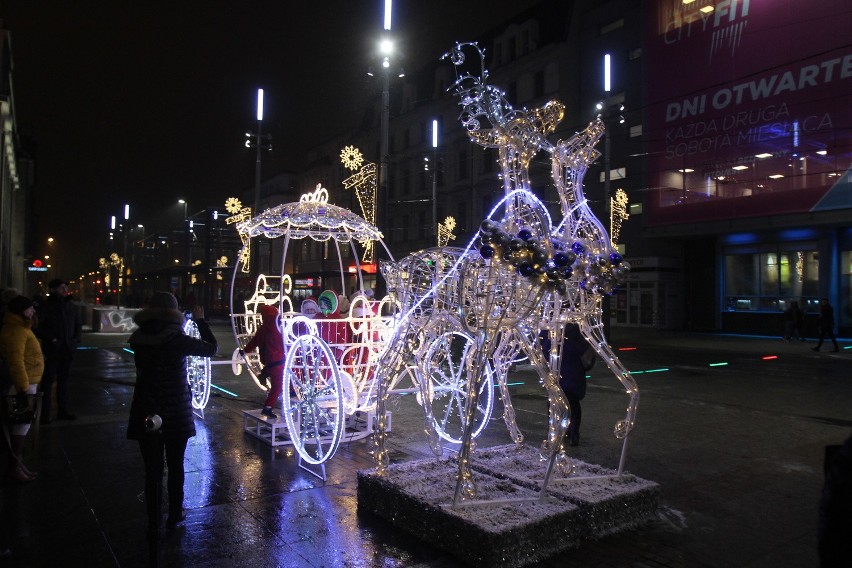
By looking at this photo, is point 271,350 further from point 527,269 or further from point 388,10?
point 388,10

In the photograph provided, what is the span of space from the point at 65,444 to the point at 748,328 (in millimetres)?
26231

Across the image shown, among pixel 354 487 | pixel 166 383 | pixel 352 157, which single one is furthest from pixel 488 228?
pixel 352 157

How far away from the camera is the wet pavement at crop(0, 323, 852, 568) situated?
4.07 metres

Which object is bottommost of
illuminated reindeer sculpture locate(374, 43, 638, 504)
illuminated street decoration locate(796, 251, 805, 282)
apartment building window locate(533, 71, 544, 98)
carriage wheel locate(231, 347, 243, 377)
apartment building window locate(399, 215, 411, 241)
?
carriage wheel locate(231, 347, 243, 377)

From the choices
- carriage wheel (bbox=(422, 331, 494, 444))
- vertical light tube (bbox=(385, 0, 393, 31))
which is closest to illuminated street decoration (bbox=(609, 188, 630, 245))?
vertical light tube (bbox=(385, 0, 393, 31))

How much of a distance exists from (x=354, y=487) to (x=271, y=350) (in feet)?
8.47

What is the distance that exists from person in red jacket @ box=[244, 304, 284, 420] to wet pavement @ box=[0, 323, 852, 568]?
56 centimetres

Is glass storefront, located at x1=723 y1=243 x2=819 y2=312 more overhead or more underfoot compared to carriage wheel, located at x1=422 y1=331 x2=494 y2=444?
more overhead

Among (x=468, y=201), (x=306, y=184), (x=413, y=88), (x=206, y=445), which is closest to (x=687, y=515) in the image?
(x=206, y=445)

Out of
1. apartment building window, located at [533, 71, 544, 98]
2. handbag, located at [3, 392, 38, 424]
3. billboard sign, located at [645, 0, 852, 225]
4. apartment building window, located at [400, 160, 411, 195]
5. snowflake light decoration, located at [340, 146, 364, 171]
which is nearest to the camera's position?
handbag, located at [3, 392, 38, 424]

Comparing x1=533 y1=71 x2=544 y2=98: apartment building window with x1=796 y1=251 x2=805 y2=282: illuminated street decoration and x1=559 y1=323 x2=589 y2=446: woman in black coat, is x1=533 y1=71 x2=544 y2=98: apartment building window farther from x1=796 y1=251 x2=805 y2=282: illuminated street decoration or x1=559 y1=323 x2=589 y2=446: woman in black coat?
x1=559 y1=323 x2=589 y2=446: woman in black coat

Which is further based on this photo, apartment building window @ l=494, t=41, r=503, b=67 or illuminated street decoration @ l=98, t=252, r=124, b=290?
illuminated street decoration @ l=98, t=252, r=124, b=290

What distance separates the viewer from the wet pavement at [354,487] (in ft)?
13.4

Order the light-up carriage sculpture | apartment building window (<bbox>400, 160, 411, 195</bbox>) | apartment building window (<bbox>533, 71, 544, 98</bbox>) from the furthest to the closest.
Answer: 1. apartment building window (<bbox>400, 160, 411, 195</bbox>)
2. apartment building window (<bbox>533, 71, 544, 98</bbox>)
3. the light-up carriage sculpture
